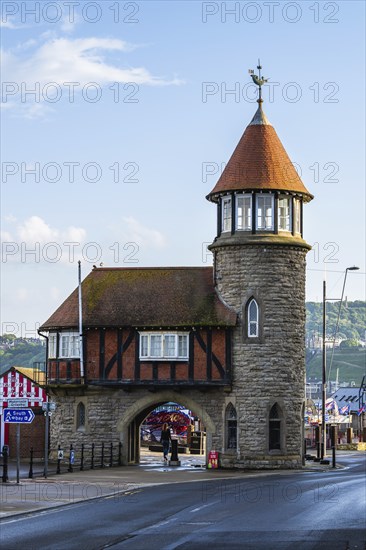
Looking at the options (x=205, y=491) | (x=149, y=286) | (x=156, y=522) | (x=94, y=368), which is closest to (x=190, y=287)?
(x=149, y=286)

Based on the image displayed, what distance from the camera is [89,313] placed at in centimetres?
4459

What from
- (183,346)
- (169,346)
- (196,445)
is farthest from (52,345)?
(196,445)

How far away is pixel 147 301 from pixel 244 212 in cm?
523

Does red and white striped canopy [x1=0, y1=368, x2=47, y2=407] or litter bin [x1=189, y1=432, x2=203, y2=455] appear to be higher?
red and white striped canopy [x1=0, y1=368, x2=47, y2=407]

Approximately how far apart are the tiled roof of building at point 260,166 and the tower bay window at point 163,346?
5.82 m

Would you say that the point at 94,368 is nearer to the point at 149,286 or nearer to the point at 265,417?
the point at 149,286

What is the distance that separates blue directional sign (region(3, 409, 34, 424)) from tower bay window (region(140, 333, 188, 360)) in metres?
12.2

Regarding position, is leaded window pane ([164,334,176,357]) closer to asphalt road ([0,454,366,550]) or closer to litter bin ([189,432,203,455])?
asphalt road ([0,454,366,550])

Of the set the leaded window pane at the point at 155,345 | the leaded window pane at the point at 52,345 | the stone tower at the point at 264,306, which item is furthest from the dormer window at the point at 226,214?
the leaded window pane at the point at 52,345

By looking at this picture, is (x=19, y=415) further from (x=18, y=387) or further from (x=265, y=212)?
(x=18, y=387)

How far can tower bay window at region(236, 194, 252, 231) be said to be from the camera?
43406 mm

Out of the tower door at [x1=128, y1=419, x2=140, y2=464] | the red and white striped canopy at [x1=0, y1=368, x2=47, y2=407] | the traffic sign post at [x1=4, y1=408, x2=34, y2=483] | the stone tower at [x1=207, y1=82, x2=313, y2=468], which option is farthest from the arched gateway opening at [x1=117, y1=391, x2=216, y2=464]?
the traffic sign post at [x1=4, y1=408, x2=34, y2=483]

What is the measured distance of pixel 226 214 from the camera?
44156 millimetres

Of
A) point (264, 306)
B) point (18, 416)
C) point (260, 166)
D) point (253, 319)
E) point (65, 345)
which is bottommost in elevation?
point (18, 416)
